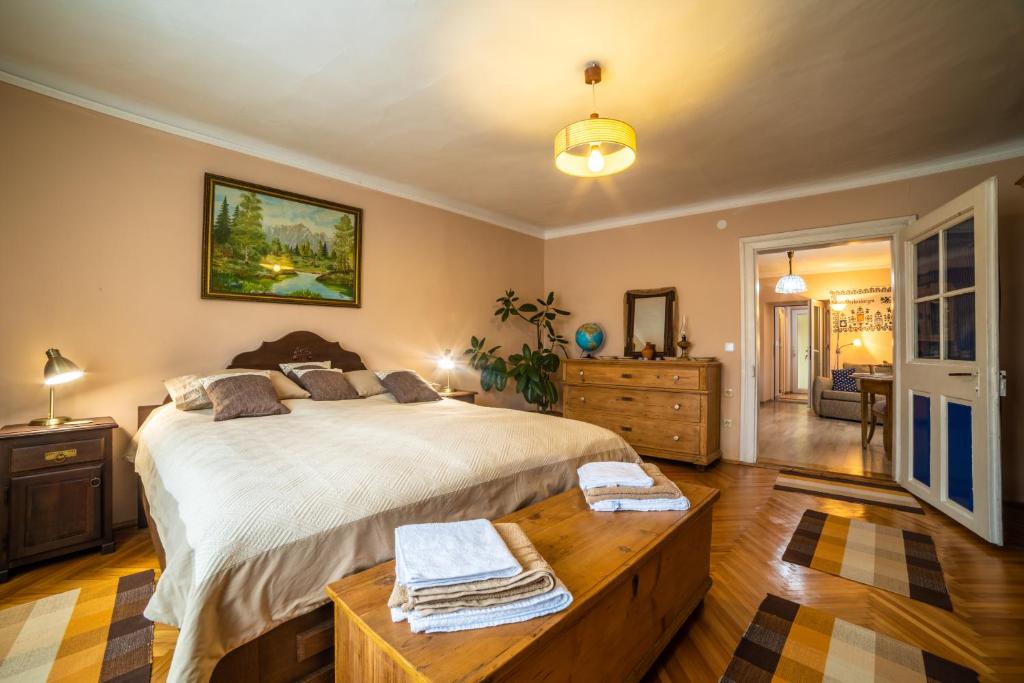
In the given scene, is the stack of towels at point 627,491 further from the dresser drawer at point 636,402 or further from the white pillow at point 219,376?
the dresser drawer at point 636,402

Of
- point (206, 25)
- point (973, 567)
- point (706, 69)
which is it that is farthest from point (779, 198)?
point (206, 25)

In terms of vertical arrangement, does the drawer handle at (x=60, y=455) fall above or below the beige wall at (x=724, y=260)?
below

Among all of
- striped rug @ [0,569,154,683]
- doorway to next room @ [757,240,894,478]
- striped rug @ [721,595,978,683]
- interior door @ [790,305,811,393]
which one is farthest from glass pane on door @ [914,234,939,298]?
interior door @ [790,305,811,393]

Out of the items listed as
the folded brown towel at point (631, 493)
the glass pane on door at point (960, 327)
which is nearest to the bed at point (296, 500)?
the folded brown towel at point (631, 493)

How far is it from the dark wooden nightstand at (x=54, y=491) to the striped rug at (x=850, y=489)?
4.31 m

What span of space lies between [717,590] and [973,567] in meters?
1.39

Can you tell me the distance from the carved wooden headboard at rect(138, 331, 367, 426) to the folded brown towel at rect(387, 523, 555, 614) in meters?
2.53

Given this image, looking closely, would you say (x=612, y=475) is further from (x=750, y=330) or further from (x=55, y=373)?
(x=750, y=330)

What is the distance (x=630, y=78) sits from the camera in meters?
2.34

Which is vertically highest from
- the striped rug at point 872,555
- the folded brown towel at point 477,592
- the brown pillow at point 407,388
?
the brown pillow at point 407,388

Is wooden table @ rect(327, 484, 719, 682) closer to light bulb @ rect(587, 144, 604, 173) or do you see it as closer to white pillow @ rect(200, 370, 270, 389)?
light bulb @ rect(587, 144, 604, 173)

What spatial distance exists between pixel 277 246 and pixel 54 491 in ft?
6.10

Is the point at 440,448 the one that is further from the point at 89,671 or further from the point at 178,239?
the point at 178,239

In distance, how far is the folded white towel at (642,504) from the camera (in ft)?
5.59
